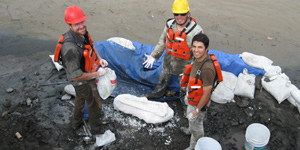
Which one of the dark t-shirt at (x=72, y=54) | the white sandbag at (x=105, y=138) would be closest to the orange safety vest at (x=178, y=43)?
the dark t-shirt at (x=72, y=54)

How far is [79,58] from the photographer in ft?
8.43

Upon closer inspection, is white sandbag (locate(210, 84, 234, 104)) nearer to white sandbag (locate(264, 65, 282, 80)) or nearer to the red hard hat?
white sandbag (locate(264, 65, 282, 80))

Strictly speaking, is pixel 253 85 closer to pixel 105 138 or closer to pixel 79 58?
pixel 105 138

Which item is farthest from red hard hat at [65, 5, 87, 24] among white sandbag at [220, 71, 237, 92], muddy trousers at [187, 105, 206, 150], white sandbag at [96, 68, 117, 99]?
white sandbag at [220, 71, 237, 92]

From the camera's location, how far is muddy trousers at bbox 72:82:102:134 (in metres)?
2.84

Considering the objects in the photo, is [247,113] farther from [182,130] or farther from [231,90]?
[182,130]

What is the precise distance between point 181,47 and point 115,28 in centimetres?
319

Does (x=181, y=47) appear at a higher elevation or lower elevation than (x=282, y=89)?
higher

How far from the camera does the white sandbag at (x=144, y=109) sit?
139 inches

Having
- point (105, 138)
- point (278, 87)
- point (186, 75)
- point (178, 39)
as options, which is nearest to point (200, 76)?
point (186, 75)

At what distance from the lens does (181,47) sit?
3430mm

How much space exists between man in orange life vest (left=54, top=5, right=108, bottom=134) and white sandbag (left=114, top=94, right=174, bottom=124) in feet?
2.13

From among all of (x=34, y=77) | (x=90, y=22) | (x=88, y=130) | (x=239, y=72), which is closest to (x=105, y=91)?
(x=88, y=130)

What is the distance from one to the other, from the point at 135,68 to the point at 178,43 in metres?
1.33
